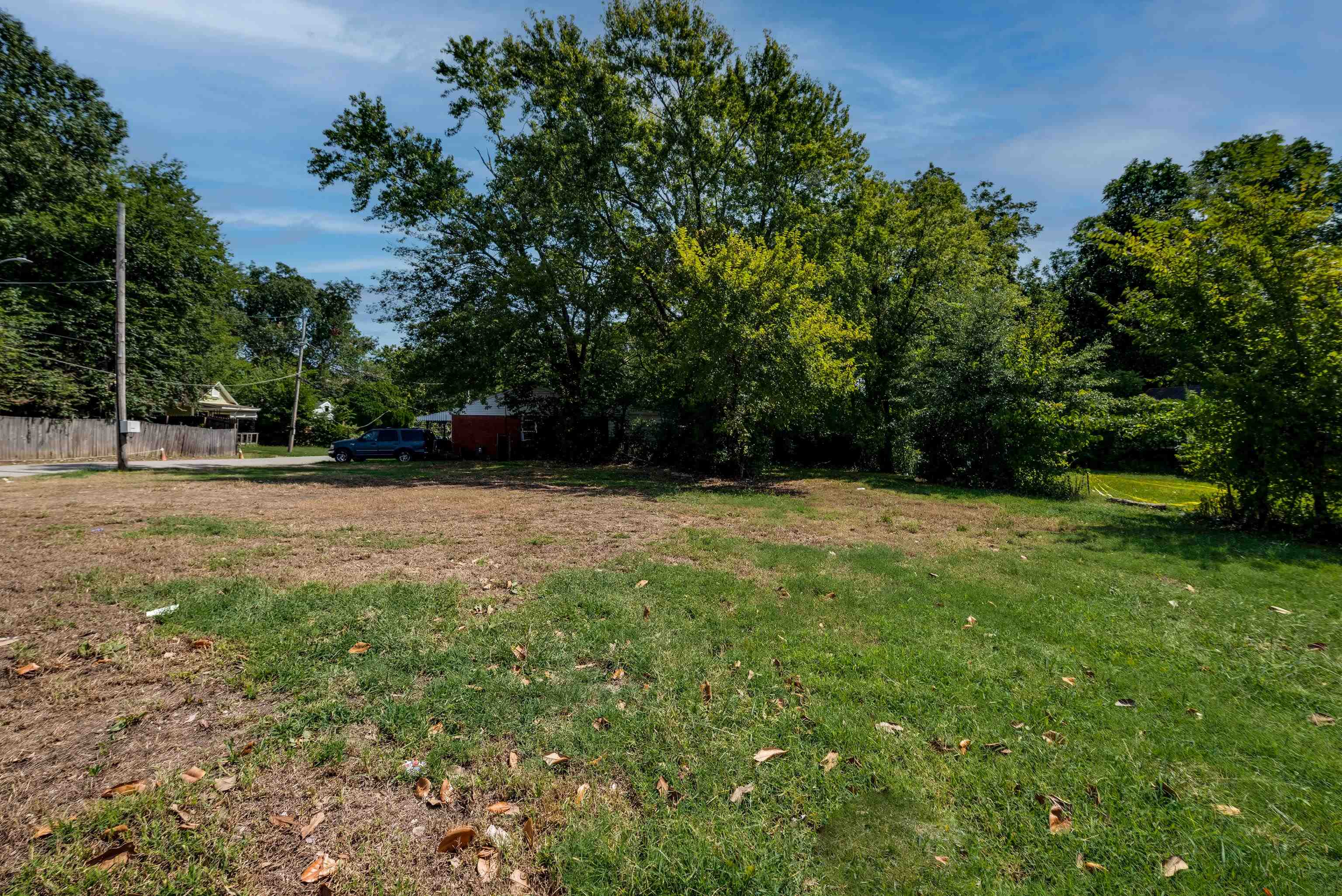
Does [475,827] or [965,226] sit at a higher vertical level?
[965,226]

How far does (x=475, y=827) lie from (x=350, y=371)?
62.2 meters

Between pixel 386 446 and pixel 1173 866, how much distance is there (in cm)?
2995

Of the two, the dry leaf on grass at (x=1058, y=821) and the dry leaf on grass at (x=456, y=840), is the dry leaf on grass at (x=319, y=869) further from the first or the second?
the dry leaf on grass at (x=1058, y=821)

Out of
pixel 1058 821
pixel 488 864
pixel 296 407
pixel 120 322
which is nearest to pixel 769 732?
pixel 1058 821

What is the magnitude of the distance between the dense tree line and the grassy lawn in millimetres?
27120

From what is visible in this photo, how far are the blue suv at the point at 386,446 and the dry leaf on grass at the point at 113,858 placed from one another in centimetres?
2614

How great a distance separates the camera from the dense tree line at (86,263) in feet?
71.3

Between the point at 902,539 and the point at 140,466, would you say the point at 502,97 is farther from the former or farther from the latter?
the point at 902,539

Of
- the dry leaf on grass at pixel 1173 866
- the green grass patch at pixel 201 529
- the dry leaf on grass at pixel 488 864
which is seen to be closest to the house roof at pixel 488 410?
the green grass patch at pixel 201 529

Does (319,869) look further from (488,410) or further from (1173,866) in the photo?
(488,410)

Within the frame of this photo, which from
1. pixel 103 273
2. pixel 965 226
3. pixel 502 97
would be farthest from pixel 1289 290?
pixel 103 273

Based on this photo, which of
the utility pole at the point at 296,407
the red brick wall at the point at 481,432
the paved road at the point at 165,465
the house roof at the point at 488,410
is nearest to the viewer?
the paved road at the point at 165,465

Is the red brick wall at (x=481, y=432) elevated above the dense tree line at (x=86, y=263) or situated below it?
below

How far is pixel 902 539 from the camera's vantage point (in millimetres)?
7922
